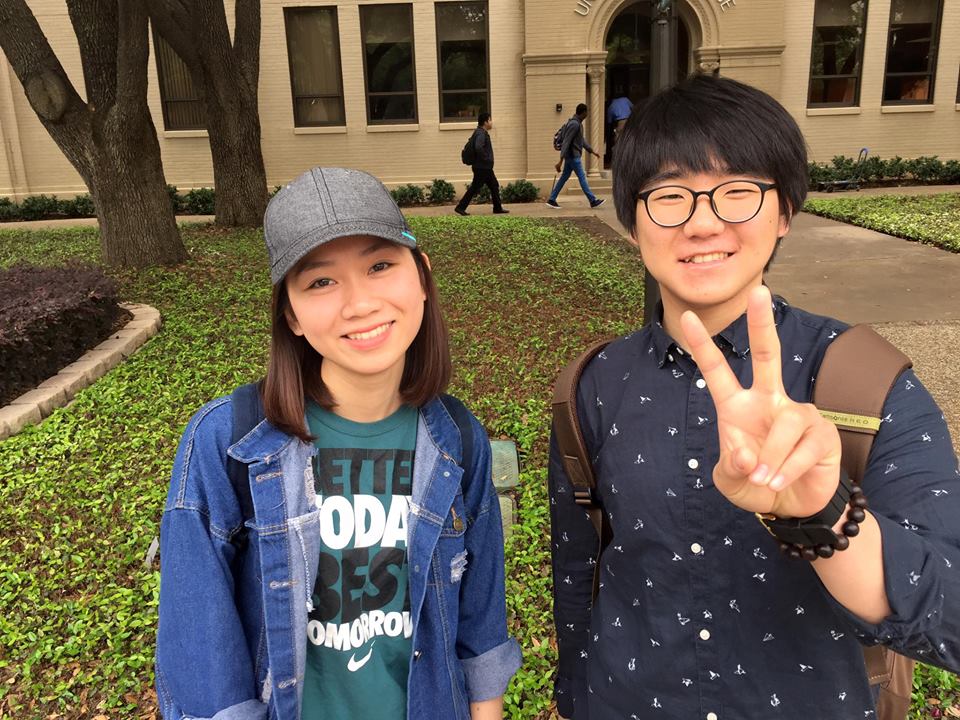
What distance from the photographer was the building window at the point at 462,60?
673 inches

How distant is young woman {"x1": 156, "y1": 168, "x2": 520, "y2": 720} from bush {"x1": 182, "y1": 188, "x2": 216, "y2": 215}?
15.9 meters

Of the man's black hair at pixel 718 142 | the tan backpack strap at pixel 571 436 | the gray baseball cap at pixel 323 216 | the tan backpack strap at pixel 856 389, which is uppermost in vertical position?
the man's black hair at pixel 718 142

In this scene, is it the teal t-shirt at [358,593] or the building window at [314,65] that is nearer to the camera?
the teal t-shirt at [358,593]

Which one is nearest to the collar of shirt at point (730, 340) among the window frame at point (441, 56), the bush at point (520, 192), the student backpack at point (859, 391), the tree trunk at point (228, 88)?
the student backpack at point (859, 391)

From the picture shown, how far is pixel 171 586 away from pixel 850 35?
Result: 20.6 metres

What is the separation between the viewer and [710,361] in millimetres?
1069

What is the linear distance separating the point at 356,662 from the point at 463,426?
54cm

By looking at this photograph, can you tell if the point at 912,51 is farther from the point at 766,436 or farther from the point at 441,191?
the point at 766,436

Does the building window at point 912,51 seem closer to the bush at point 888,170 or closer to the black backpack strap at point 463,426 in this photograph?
the bush at point 888,170

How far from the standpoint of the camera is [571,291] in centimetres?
776

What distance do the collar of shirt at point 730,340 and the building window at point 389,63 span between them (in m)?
17.1

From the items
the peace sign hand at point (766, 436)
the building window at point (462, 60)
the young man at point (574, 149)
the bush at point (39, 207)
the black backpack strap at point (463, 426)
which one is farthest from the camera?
the building window at point (462, 60)

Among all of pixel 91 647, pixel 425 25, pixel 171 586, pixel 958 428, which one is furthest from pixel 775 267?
pixel 425 25

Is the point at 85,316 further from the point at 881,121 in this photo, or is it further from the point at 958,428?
the point at 881,121
